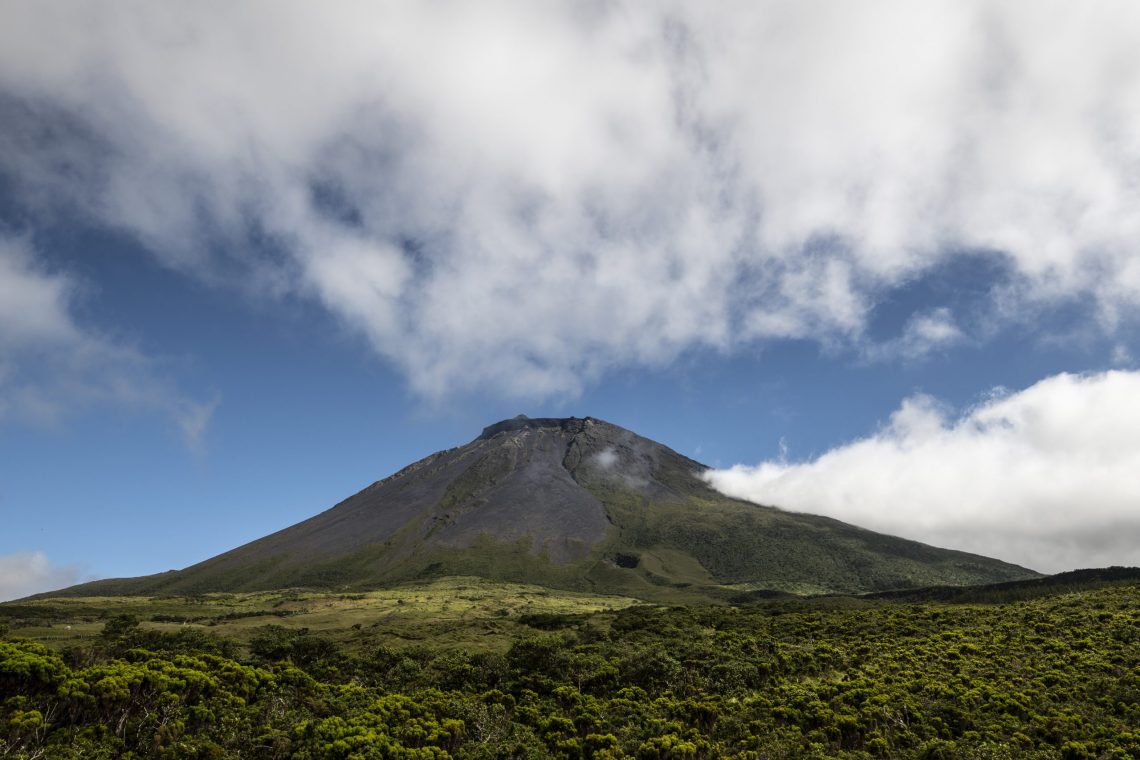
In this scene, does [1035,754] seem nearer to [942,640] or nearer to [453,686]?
[942,640]

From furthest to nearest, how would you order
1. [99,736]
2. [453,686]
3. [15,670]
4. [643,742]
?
[453,686] < [643,742] < [15,670] < [99,736]

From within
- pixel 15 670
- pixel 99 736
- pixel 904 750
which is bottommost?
pixel 904 750

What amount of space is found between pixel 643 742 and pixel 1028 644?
3613 centimetres

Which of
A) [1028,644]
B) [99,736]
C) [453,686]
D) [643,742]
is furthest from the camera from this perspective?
[1028,644]

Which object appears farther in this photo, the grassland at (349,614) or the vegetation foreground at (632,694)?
the grassland at (349,614)

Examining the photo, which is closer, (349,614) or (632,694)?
(632,694)

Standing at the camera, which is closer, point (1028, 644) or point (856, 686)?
point (856, 686)

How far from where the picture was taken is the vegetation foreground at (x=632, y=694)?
26.0 meters

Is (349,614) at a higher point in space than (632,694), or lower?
lower

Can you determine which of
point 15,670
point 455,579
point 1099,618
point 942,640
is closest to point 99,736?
point 15,670

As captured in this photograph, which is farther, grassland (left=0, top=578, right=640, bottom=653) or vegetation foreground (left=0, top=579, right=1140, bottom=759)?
grassland (left=0, top=578, right=640, bottom=653)

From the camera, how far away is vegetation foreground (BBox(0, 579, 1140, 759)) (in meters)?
26.0

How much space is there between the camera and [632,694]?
127 feet

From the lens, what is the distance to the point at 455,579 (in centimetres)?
19450
